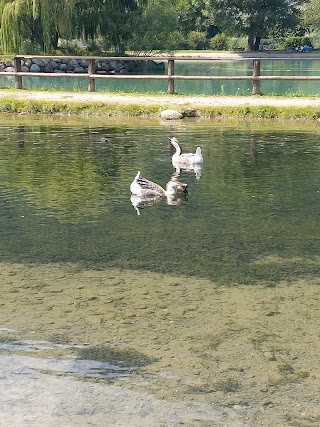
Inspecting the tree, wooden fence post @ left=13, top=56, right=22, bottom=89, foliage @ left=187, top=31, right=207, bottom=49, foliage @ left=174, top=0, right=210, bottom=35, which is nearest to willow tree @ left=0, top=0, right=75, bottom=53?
wooden fence post @ left=13, top=56, right=22, bottom=89

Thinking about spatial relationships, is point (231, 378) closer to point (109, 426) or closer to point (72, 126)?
point (109, 426)

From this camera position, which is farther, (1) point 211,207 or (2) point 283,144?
(2) point 283,144

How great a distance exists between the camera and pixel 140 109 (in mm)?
20922

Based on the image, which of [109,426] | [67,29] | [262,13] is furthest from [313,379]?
[262,13]

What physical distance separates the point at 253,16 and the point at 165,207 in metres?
65.8

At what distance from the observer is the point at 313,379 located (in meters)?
5.07

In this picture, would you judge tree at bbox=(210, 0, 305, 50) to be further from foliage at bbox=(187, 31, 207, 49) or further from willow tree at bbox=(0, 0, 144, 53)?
willow tree at bbox=(0, 0, 144, 53)

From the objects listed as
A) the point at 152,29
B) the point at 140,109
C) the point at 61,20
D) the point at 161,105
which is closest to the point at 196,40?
the point at 152,29

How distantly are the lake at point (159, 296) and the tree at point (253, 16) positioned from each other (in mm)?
62767

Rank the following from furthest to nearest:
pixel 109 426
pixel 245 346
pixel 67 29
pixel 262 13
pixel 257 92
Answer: pixel 262 13
pixel 67 29
pixel 257 92
pixel 245 346
pixel 109 426

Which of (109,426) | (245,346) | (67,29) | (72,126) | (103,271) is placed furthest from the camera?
(67,29)

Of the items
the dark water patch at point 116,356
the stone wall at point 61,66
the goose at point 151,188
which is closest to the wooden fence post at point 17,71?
the stone wall at point 61,66

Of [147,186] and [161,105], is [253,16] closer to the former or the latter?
[161,105]

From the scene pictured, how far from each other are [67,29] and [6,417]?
32.0m
